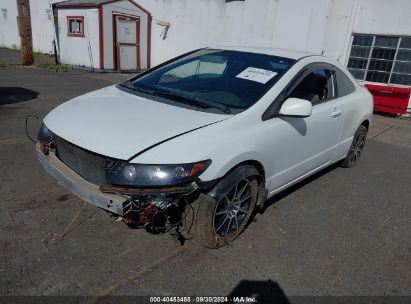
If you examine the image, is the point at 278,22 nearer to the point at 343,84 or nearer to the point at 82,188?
the point at 343,84

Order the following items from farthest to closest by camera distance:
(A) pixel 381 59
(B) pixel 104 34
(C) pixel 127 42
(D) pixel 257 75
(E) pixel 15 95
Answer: (C) pixel 127 42, (B) pixel 104 34, (A) pixel 381 59, (E) pixel 15 95, (D) pixel 257 75

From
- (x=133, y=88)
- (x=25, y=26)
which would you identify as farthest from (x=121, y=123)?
(x=25, y=26)

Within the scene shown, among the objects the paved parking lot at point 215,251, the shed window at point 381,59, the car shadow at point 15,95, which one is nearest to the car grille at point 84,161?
the paved parking lot at point 215,251

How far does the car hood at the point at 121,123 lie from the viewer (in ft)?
8.44

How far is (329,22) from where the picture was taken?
10.7 metres

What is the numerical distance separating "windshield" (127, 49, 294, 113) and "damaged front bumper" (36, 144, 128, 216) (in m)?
1.12

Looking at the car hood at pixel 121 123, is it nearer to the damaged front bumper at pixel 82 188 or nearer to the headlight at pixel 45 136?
the headlight at pixel 45 136

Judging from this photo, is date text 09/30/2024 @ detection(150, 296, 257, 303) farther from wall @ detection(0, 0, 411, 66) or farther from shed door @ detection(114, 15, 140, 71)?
shed door @ detection(114, 15, 140, 71)

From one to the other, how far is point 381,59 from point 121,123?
974cm

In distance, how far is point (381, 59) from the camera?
33.9 ft

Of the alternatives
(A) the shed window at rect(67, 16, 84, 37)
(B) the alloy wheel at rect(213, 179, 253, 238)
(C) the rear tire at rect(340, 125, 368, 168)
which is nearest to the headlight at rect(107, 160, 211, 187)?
(B) the alloy wheel at rect(213, 179, 253, 238)

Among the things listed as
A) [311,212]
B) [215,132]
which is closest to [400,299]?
[311,212]

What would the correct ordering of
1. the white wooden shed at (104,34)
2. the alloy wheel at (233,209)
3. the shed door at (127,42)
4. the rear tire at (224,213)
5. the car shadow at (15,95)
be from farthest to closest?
the shed door at (127,42) → the white wooden shed at (104,34) → the car shadow at (15,95) → the alloy wheel at (233,209) → the rear tire at (224,213)

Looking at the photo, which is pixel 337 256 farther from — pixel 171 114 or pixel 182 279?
pixel 171 114
